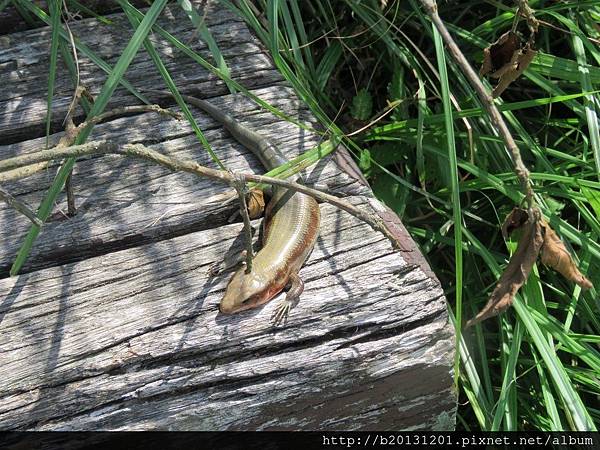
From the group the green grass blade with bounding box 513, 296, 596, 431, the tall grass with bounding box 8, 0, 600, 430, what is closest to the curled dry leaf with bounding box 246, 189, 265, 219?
the tall grass with bounding box 8, 0, 600, 430

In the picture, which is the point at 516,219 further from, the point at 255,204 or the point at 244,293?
the point at 255,204

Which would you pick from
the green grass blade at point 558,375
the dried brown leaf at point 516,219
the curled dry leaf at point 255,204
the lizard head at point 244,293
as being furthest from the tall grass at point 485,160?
the dried brown leaf at point 516,219

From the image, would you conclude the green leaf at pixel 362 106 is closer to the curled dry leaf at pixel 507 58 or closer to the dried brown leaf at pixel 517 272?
the curled dry leaf at pixel 507 58

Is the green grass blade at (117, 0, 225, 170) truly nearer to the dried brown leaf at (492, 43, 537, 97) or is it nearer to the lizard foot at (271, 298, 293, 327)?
the lizard foot at (271, 298, 293, 327)

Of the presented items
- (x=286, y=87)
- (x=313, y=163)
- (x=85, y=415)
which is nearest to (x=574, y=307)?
(x=313, y=163)

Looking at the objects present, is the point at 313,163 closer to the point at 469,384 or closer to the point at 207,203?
the point at 207,203

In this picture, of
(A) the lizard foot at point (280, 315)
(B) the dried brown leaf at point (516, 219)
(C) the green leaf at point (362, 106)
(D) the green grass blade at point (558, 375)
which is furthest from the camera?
(C) the green leaf at point (362, 106)

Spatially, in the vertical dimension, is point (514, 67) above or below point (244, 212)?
above

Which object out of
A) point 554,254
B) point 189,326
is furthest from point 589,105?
point 189,326
